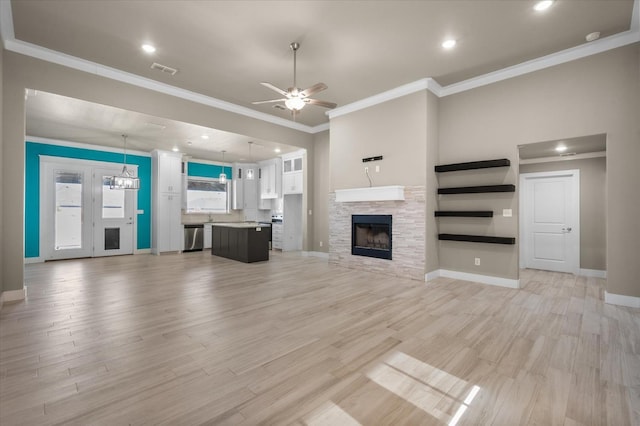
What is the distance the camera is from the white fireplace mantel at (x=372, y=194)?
5.18 m

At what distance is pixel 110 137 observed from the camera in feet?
22.3

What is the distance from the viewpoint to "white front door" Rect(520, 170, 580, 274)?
5.60 meters

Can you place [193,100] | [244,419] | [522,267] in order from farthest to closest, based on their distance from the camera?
[522,267], [193,100], [244,419]

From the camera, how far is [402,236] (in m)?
5.25

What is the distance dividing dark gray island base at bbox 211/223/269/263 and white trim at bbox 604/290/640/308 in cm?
596

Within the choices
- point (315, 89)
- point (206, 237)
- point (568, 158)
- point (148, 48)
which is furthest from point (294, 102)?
point (206, 237)

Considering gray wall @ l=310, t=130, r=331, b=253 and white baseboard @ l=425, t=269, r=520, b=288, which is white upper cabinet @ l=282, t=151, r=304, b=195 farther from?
white baseboard @ l=425, t=269, r=520, b=288

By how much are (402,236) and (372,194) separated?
961mm

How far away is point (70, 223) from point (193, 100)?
4.97 meters

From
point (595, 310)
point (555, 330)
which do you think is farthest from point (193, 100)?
point (595, 310)

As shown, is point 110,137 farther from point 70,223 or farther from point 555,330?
point 555,330

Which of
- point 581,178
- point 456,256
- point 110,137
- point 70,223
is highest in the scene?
point 110,137

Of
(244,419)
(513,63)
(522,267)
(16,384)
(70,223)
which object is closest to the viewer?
(244,419)

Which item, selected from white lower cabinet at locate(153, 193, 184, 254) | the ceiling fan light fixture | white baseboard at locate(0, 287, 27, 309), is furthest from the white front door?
white lower cabinet at locate(153, 193, 184, 254)
